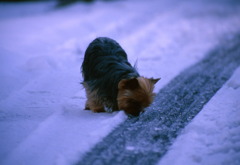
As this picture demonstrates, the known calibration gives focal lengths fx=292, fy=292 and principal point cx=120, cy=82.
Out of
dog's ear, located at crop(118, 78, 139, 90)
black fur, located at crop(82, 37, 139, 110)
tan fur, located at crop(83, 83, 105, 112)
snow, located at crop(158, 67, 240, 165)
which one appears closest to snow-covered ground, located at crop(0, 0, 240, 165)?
snow, located at crop(158, 67, 240, 165)

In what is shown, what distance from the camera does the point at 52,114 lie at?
5.28m

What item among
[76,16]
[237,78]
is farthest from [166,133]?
[76,16]

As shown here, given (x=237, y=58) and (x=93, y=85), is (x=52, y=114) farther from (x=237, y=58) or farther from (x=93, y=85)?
(x=237, y=58)

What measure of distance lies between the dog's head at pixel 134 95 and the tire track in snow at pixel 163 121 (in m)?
0.26

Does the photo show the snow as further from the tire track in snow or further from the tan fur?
the tan fur

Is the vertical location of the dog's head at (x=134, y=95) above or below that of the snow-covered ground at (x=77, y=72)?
above

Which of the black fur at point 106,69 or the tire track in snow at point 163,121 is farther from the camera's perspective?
the black fur at point 106,69

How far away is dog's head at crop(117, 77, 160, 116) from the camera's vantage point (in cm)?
491

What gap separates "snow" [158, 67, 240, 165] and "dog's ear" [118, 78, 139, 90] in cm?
110

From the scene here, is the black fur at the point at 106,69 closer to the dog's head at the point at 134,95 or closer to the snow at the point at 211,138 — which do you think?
the dog's head at the point at 134,95

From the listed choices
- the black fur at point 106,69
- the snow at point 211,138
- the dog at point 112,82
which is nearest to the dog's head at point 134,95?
the dog at point 112,82

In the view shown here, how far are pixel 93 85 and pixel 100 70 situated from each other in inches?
12.7

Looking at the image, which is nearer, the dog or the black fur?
the dog

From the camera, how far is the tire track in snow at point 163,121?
4.04 meters
